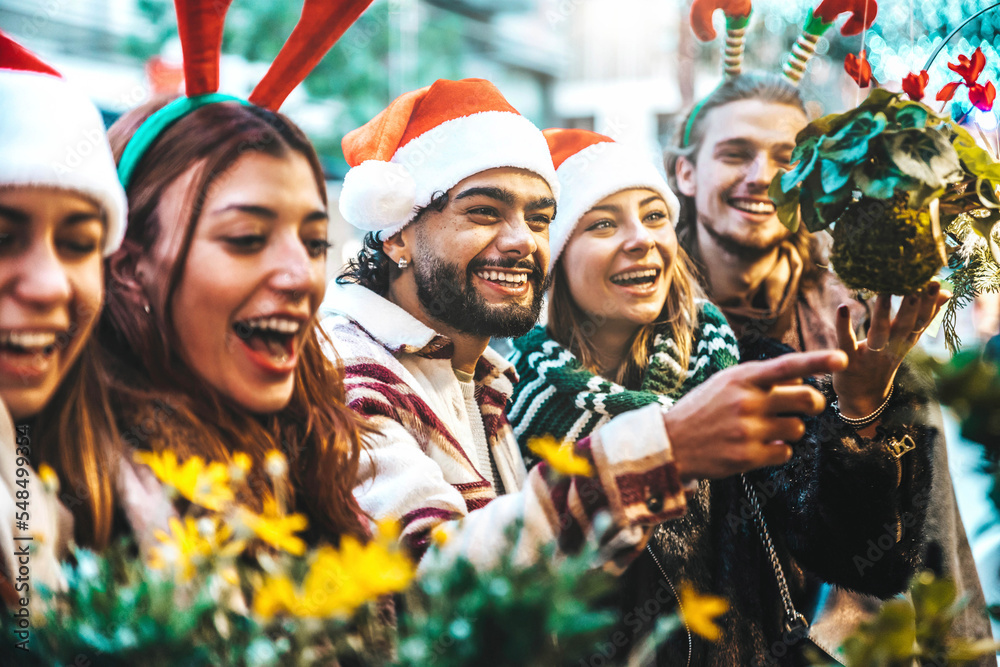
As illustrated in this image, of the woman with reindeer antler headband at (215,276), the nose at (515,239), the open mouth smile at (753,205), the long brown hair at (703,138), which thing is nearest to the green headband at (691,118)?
the long brown hair at (703,138)

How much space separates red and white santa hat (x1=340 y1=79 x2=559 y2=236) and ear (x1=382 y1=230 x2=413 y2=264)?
0.01m

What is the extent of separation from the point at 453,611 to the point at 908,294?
3.07 feet

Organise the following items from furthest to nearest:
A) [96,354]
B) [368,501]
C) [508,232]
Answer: [508,232]
[368,501]
[96,354]

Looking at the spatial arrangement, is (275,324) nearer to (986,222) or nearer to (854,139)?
(854,139)

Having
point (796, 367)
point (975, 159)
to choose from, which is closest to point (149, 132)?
point (796, 367)

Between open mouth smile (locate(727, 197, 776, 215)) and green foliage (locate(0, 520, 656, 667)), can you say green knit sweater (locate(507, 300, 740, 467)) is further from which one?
green foliage (locate(0, 520, 656, 667))

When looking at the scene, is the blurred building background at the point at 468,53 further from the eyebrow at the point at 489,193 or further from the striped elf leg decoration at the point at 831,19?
the eyebrow at the point at 489,193

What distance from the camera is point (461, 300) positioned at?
1484mm

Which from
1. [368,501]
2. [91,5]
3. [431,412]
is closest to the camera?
[368,501]

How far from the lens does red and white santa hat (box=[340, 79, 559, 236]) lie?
4.87 feet

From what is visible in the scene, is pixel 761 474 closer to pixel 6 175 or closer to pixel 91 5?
pixel 6 175

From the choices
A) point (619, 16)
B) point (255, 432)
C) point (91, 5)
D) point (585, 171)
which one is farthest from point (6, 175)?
point (91, 5)

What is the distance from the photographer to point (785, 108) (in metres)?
1.94

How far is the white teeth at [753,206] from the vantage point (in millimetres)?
1927
